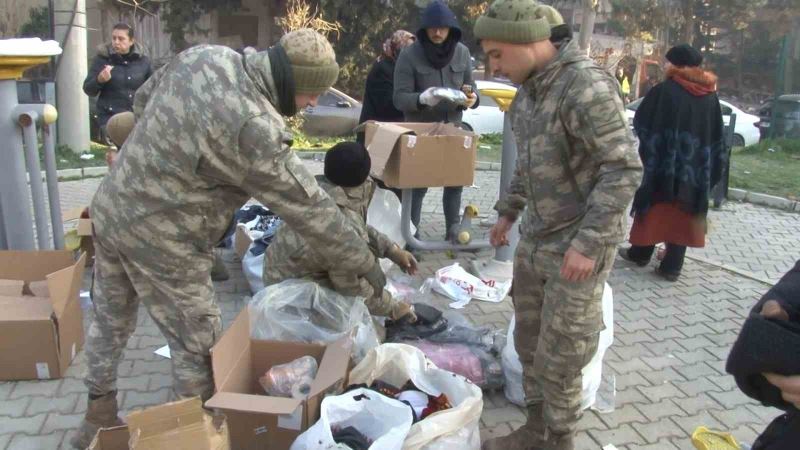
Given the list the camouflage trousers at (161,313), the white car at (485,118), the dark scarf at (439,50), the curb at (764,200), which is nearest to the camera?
the camouflage trousers at (161,313)

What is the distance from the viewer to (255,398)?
8.16 ft

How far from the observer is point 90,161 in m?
8.67

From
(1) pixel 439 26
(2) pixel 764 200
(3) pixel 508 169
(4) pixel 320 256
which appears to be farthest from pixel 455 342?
(2) pixel 764 200

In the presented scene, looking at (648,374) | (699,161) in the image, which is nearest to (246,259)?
(648,374)

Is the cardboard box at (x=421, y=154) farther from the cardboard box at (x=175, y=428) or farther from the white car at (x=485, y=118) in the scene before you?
the white car at (x=485, y=118)

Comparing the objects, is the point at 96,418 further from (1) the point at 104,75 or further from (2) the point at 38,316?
(1) the point at 104,75

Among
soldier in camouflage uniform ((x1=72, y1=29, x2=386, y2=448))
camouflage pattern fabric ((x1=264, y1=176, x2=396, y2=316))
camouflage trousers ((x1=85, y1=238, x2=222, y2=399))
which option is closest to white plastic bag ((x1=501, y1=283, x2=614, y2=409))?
camouflage pattern fabric ((x1=264, y1=176, x2=396, y2=316))

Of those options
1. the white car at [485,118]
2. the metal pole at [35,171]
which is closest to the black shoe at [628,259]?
the metal pole at [35,171]

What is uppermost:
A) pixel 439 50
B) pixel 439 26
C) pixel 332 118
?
pixel 439 26

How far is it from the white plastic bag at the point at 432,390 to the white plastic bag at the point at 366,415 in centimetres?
7

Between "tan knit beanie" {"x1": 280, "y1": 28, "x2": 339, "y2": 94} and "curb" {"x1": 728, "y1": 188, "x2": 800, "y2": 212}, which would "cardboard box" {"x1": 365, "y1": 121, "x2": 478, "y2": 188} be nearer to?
"tan knit beanie" {"x1": 280, "y1": 28, "x2": 339, "y2": 94}

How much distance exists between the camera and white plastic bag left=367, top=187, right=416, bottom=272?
4934 millimetres

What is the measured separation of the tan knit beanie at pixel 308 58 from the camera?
2211mm

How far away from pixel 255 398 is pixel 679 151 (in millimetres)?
3631
